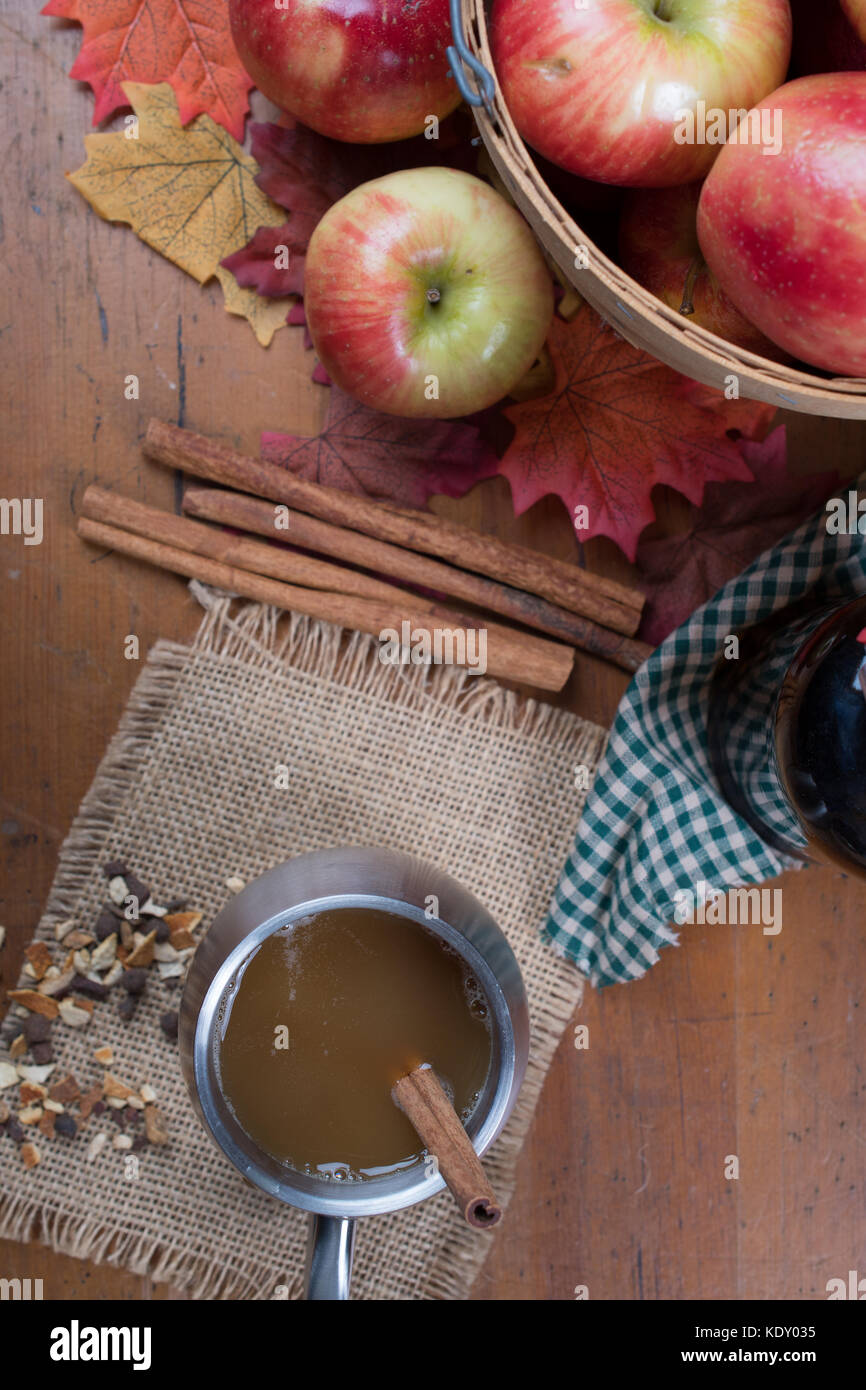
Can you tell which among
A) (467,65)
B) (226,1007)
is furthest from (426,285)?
(226,1007)

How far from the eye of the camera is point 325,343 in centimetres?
80

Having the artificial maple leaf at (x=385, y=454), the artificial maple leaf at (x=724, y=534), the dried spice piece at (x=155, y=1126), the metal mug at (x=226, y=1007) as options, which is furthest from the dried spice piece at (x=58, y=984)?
the artificial maple leaf at (x=724, y=534)

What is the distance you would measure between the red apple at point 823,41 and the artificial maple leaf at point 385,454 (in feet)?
1.16

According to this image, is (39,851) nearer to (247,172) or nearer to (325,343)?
(325,343)

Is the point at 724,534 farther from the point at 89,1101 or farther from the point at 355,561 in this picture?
the point at 89,1101

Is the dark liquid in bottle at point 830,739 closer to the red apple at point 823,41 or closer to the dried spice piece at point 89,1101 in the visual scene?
the red apple at point 823,41

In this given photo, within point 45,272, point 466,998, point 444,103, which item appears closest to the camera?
point 466,998

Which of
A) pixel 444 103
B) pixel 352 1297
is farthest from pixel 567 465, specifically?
pixel 352 1297

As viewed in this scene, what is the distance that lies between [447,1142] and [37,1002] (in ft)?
1.42

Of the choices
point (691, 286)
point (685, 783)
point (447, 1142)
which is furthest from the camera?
point (685, 783)

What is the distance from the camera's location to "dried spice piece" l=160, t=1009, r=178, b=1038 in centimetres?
86

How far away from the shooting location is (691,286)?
72cm

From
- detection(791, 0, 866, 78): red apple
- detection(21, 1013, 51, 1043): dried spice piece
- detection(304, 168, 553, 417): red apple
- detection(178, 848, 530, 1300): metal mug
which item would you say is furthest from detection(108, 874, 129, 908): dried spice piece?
detection(791, 0, 866, 78): red apple

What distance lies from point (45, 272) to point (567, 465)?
19.3 inches
